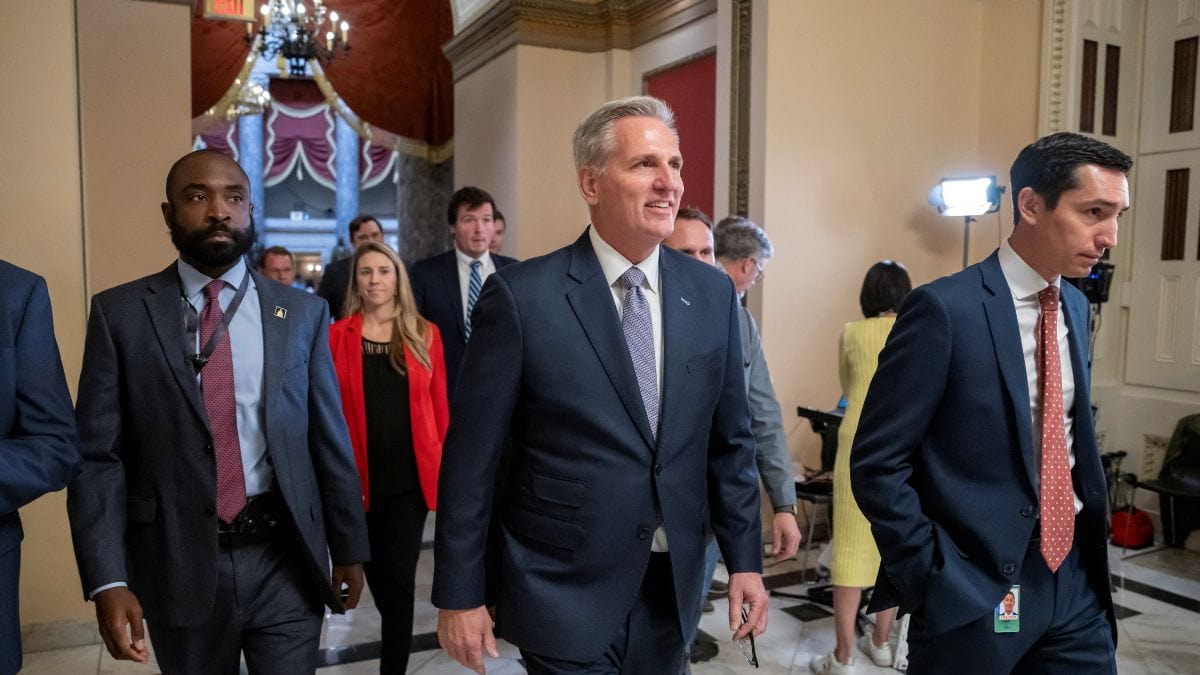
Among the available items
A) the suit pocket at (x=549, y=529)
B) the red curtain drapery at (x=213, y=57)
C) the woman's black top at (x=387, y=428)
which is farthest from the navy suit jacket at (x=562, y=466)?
the red curtain drapery at (x=213, y=57)

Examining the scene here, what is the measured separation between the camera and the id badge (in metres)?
1.99

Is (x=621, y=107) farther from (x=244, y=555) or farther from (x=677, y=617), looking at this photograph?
(x=244, y=555)

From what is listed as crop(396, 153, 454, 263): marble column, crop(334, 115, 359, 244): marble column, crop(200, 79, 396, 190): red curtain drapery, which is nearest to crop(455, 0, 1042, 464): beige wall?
crop(396, 153, 454, 263): marble column

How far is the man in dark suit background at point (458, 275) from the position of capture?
4.35 metres

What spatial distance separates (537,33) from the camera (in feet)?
27.0

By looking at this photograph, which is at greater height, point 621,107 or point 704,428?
point 621,107

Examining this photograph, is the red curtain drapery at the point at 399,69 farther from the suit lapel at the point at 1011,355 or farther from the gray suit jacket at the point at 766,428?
the suit lapel at the point at 1011,355

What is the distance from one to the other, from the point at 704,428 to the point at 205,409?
1.08 meters

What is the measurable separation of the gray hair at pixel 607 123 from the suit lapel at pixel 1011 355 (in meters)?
0.78

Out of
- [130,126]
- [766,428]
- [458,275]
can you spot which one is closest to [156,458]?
[766,428]

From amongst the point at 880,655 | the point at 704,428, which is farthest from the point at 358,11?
the point at 704,428

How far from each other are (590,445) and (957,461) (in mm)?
812

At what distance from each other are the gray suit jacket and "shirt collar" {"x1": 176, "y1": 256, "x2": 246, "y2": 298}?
136cm

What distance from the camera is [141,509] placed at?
2078 mm
